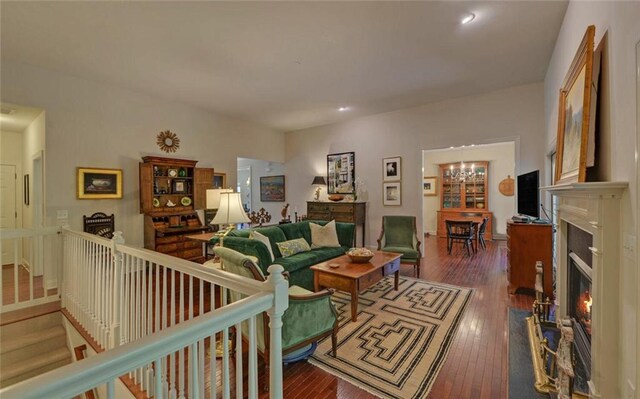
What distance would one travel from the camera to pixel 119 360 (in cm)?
79

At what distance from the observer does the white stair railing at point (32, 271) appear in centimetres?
317

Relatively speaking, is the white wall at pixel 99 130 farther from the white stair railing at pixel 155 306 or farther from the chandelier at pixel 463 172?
the chandelier at pixel 463 172

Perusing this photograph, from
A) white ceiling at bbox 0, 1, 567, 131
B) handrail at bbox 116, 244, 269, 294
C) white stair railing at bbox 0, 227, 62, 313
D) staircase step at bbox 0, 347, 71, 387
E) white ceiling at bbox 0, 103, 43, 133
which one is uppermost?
white ceiling at bbox 0, 1, 567, 131

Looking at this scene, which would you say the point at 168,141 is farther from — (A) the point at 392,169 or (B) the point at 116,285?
(A) the point at 392,169

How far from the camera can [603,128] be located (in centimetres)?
186

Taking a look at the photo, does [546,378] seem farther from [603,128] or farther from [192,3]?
[192,3]

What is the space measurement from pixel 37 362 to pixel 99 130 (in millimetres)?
3273

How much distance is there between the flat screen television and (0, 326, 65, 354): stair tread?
6.16 metres

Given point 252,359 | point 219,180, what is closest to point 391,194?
point 219,180

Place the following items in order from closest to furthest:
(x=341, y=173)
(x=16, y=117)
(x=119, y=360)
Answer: (x=119, y=360)
(x=16, y=117)
(x=341, y=173)

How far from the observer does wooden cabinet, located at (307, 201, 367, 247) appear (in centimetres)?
626

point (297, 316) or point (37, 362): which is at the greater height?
point (297, 316)

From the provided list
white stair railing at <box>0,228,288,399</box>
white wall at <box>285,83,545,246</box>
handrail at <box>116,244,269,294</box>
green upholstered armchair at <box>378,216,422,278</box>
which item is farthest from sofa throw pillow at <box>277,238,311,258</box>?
white wall at <box>285,83,545,246</box>

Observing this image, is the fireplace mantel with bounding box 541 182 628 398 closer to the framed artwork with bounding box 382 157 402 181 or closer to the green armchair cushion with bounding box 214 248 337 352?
the green armchair cushion with bounding box 214 248 337 352
